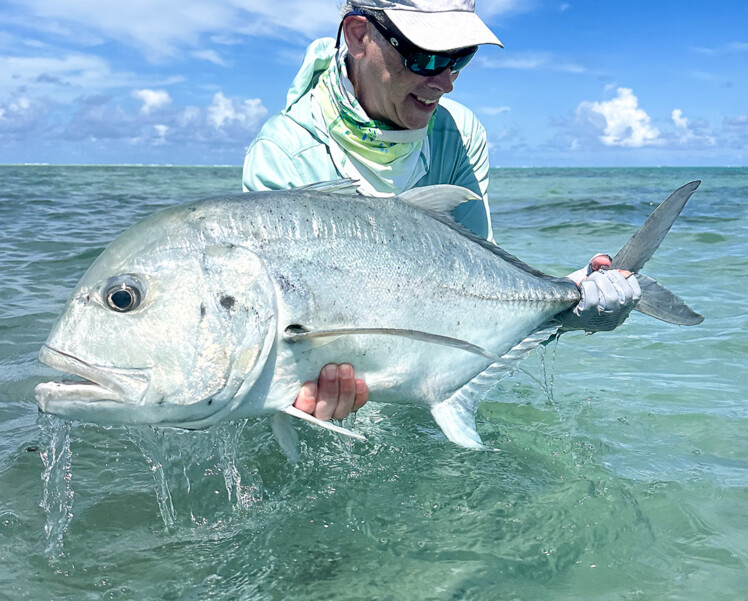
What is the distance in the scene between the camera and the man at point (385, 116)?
8.95ft

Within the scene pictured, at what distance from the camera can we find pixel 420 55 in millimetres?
2748

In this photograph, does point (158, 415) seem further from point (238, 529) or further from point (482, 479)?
point (482, 479)

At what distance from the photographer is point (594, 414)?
12.7 ft

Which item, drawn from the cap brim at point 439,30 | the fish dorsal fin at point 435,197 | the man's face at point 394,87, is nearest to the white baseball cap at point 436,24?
the cap brim at point 439,30

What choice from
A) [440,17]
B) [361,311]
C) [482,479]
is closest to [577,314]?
[482,479]

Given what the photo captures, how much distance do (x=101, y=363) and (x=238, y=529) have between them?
1172 millimetres

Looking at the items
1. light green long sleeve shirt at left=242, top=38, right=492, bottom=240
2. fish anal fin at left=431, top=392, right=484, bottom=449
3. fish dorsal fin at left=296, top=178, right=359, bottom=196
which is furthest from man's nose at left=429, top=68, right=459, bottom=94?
fish anal fin at left=431, top=392, right=484, bottom=449

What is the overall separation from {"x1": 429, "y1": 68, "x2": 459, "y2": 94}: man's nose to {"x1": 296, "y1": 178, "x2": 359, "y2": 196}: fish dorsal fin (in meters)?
0.81

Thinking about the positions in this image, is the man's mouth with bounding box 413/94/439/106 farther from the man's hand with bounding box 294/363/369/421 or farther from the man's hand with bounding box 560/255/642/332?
the man's hand with bounding box 294/363/369/421

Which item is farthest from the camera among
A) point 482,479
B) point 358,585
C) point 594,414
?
point 594,414

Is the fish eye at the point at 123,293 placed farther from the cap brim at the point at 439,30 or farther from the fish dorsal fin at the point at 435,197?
the cap brim at the point at 439,30

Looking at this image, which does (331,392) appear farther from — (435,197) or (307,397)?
(435,197)

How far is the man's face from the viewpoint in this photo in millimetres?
2857

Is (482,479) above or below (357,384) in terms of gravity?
below
